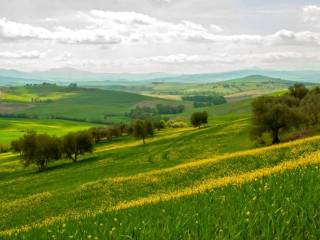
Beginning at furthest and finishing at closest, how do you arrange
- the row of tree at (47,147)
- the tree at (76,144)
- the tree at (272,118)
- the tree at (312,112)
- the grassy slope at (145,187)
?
the tree at (76,144) < the row of tree at (47,147) < the tree at (312,112) < the tree at (272,118) < the grassy slope at (145,187)

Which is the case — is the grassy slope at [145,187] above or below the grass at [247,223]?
below

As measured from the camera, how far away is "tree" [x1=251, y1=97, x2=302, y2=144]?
3118 inches

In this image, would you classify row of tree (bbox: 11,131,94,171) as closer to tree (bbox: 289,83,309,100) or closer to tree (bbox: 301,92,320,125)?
tree (bbox: 301,92,320,125)

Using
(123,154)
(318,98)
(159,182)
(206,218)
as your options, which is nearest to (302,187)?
(206,218)

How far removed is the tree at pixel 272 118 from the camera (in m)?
79.2

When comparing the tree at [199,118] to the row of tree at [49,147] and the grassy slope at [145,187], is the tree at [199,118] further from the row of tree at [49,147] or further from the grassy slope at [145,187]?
the row of tree at [49,147]

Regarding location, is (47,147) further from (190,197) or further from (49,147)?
(190,197)

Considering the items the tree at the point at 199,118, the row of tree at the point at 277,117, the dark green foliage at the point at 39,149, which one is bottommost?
the dark green foliage at the point at 39,149

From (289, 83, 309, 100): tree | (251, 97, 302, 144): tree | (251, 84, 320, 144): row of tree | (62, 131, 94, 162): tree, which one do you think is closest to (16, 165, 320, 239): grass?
(251, 97, 302, 144): tree

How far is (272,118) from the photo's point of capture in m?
79.4

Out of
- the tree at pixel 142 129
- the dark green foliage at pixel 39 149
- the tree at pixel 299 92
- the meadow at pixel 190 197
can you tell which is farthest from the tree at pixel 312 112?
the dark green foliage at pixel 39 149

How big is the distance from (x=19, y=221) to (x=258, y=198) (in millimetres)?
30981

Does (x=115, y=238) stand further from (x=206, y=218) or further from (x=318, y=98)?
(x=318, y=98)

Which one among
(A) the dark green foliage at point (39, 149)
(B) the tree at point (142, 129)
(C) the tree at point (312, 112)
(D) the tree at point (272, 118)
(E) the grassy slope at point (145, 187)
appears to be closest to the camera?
(E) the grassy slope at point (145, 187)
